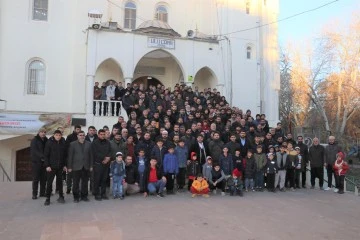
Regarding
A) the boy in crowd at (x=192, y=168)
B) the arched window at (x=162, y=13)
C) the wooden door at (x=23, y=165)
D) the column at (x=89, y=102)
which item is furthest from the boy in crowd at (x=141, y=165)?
the arched window at (x=162, y=13)

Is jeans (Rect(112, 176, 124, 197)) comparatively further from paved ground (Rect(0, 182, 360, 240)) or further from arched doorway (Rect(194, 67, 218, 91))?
arched doorway (Rect(194, 67, 218, 91))

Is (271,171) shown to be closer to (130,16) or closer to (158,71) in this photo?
(158,71)

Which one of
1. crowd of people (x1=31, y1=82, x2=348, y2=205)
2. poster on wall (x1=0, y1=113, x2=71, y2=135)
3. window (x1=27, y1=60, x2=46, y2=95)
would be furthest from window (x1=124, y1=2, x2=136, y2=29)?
crowd of people (x1=31, y1=82, x2=348, y2=205)

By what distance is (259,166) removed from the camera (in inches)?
445

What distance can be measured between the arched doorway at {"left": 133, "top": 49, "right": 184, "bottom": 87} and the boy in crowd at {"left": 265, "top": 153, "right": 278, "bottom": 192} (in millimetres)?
10892

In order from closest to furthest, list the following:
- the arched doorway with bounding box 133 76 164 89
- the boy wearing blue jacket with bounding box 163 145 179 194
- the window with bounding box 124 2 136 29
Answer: the boy wearing blue jacket with bounding box 163 145 179 194, the window with bounding box 124 2 136 29, the arched doorway with bounding box 133 76 164 89

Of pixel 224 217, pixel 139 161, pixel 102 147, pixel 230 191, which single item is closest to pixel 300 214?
pixel 224 217

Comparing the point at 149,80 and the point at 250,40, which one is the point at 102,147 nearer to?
the point at 149,80

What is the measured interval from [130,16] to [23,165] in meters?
10.0

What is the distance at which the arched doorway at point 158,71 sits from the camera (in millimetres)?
21703

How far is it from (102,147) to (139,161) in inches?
46.1

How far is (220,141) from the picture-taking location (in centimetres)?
1135

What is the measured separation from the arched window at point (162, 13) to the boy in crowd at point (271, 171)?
12.8m

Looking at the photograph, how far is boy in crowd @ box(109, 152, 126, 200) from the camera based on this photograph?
955cm
